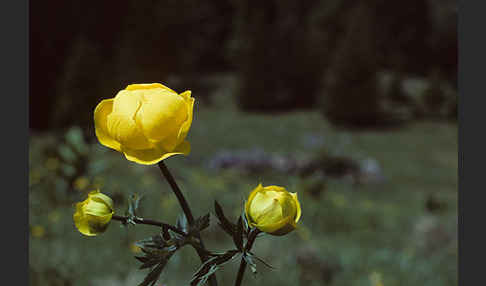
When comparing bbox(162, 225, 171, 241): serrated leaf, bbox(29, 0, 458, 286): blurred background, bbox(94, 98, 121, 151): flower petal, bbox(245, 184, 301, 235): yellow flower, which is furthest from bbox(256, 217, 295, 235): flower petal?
bbox(29, 0, 458, 286): blurred background

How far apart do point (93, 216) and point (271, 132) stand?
9.18 metres

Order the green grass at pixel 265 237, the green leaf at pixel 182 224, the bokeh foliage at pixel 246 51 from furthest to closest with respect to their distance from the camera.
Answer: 1. the bokeh foliage at pixel 246 51
2. the green grass at pixel 265 237
3. the green leaf at pixel 182 224

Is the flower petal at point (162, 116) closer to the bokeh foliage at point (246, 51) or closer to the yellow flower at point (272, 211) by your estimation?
the yellow flower at point (272, 211)

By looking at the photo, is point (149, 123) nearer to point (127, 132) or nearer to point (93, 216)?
point (127, 132)

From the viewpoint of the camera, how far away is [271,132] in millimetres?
9750

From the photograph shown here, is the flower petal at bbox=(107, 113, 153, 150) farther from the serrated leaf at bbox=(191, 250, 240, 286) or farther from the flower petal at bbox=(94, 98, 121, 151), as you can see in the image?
the serrated leaf at bbox=(191, 250, 240, 286)

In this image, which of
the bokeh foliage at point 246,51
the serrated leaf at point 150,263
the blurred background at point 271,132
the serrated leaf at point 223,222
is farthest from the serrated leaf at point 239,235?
the bokeh foliage at point 246,51

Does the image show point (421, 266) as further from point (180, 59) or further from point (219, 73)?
point (219, 73)

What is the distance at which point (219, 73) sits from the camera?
14758mm

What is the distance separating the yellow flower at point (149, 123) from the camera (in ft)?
1.99

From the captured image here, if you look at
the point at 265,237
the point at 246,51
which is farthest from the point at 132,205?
the point at 246,51

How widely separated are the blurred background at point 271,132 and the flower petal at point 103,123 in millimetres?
445

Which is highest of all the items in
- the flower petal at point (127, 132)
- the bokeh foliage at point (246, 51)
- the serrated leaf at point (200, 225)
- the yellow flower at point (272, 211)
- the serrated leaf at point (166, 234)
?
the bokeh foliage at point (246, 51)

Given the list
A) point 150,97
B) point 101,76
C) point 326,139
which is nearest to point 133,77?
point 101,76
